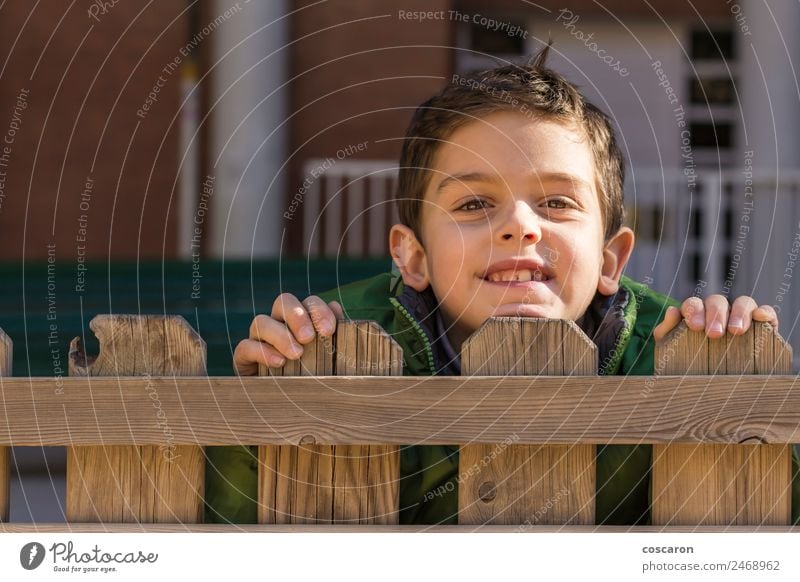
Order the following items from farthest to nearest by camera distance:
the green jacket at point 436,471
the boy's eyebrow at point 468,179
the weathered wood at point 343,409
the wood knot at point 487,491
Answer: the boy's eyebrow at point 468,179, the green jacket at point 436,471, the wood knot at point 487,491, the weathered wood at point 343,409

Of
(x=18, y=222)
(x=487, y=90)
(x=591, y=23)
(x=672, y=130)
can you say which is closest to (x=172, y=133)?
(x=18, y=222)

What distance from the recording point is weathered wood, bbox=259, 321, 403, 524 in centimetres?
219

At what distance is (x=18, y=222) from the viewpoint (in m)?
9.78

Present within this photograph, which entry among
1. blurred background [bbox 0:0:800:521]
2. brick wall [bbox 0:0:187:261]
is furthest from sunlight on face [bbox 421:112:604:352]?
brick wall [bbox 0:0:187:261]

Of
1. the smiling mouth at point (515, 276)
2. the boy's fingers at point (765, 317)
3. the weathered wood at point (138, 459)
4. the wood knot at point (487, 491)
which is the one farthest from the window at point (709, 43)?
the weathered wood at point (138, 459)

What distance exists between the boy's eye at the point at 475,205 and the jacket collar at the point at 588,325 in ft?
0.96

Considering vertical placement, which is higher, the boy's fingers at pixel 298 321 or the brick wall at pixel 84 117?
the brick wall at pixel 84 117

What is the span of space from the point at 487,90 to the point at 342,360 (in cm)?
102

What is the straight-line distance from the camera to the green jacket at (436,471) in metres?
2.46

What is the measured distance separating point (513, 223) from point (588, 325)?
0.55 m

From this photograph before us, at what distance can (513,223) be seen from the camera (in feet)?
8.59

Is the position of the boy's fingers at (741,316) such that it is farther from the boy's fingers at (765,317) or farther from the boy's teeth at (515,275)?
the boy's teeth at (515,275)

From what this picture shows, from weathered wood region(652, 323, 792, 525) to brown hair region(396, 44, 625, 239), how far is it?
33.8 inches

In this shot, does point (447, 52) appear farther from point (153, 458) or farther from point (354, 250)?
point (153, 458)
